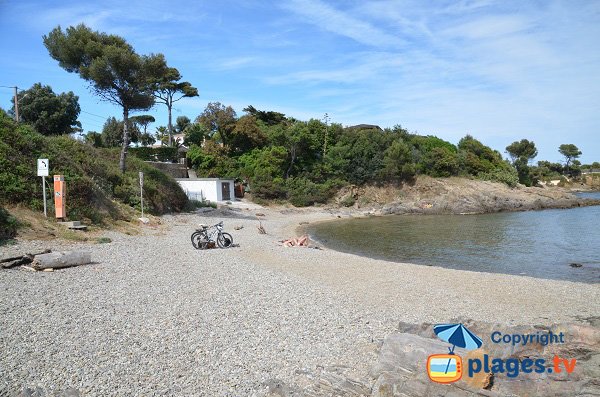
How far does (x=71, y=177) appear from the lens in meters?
18.0

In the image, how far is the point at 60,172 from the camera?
702 inches

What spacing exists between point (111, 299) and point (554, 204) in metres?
53.7

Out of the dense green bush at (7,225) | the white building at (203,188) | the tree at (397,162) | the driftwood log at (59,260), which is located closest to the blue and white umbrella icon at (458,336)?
the driftwood log at (59,260)

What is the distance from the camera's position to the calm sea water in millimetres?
15525

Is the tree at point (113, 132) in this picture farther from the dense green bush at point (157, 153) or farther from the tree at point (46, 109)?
the tree at point (46, 109)

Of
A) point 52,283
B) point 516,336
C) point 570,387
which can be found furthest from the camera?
point 52,283

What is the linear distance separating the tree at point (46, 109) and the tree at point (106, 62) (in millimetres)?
10750

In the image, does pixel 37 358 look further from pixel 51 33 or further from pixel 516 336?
pixel 51 33

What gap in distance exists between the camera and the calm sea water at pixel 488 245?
50.9ft

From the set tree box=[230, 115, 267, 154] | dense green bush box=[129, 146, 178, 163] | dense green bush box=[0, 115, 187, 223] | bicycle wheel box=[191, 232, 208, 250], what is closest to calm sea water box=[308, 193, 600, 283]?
bicycle wheel box=[191, 232, 208, 250]

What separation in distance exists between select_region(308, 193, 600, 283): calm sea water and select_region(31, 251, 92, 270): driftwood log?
38.2 feet

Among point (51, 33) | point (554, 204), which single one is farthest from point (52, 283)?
point (554, 204)

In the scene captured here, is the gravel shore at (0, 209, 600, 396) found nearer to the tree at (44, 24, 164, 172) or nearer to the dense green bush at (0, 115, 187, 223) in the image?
the dense green bush at (0, 115, 187, 223)

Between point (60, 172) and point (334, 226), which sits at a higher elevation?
point (60, 172)
